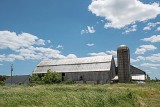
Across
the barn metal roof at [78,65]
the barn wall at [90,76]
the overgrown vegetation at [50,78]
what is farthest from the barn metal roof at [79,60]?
the overgrown vegetation at [50,78]

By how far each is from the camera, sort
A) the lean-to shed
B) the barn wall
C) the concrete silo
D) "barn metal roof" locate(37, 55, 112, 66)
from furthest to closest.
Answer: "barn metal roof" locate(37, 55, 112, 66) → the lean-to shed → the barn wall → the concrete silo

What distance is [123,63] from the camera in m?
71.6

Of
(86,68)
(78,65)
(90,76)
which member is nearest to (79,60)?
(78,65)

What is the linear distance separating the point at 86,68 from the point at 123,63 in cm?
1048

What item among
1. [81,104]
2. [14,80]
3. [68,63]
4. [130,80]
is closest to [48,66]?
[68,63]

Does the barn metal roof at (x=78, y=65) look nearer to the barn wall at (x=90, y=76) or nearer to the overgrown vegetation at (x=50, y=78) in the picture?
the barn wall at (x=90, y=76)

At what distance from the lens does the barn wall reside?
71.9m

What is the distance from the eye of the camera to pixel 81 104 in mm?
15234

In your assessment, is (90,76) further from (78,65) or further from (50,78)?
(50,78)

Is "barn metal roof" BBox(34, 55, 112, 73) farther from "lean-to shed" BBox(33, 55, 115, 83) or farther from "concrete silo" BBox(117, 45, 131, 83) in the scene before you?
"concrete silo" BBox(117, 45, 131, 83)

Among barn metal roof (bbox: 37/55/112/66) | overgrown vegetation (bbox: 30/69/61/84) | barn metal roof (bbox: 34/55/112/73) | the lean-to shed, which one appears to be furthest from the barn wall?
barn metal roof (bbox: 37/55/112/66)

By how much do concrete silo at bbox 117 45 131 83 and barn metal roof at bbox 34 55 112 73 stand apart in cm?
304

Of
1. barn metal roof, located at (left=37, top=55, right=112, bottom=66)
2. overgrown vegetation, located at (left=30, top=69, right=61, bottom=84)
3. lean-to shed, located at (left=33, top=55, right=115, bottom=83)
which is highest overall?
barn metal roof, located at (left=37, top=55, right=112, bottom=66)

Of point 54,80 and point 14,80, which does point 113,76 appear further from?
point 14,80
